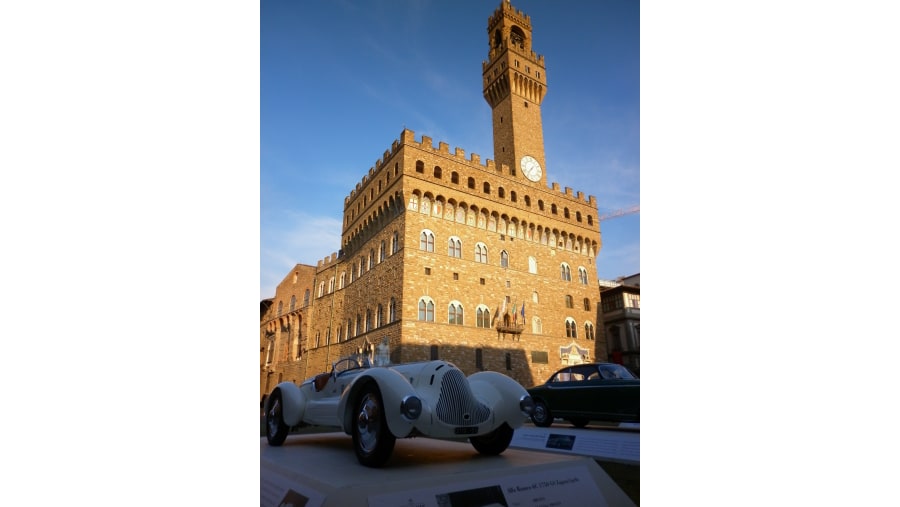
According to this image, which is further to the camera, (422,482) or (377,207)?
(377,207)

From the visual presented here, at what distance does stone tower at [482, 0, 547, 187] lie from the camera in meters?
17.0

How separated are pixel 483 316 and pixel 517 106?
29.9 ft

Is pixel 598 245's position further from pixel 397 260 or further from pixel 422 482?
pixel 422 482

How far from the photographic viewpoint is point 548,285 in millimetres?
15656

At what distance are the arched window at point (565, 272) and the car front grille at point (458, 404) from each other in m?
14.2

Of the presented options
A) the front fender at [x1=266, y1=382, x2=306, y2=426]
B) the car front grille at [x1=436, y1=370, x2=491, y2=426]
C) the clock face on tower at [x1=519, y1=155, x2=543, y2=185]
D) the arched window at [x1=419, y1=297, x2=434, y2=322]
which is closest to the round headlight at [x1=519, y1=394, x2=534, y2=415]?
the car front grille at [x1=436, y1=370, x2=491, y2=426]

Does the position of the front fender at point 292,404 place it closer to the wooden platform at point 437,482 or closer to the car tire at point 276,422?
the car tire at point 276,422

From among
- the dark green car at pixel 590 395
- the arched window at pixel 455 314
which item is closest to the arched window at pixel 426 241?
the arched window at pixel 455 314

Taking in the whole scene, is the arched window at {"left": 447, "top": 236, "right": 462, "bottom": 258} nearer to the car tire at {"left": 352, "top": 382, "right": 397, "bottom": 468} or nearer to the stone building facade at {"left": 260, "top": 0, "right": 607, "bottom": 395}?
the stone building facade at {"left": 260, "top": 0, "right": 607, "bottom": 395}

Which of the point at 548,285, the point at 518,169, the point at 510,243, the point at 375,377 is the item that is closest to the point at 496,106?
the point at 518,169

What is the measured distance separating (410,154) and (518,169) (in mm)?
5106

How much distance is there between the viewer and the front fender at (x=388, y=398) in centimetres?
211

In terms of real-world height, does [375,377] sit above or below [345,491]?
above

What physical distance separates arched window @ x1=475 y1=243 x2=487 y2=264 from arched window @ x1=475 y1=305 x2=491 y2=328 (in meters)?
1.56
